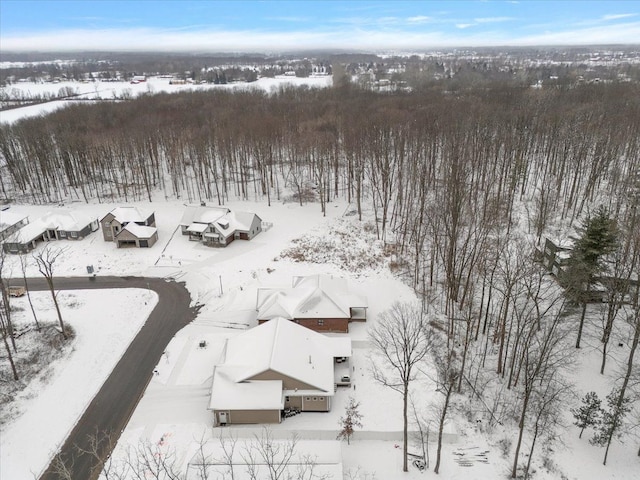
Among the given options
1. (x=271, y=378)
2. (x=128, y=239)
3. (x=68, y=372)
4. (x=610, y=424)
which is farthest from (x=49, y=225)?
(x=610, y=424)

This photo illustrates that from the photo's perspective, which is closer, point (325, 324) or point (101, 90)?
point (325, 324)

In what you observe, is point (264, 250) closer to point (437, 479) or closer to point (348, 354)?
point (348, 354)

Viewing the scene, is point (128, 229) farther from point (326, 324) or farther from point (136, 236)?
point (326, 324)

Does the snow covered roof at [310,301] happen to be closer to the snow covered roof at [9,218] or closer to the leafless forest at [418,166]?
the leafless forest at [418,166]

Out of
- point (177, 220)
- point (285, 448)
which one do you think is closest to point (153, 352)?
point (285, 448)

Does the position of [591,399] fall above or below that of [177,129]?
below

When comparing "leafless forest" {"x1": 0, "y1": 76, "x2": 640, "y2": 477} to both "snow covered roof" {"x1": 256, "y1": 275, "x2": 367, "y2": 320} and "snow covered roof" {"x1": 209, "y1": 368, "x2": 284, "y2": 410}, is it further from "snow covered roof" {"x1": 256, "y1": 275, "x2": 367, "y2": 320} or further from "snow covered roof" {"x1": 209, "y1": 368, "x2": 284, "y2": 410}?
"snow covered roof" {"x1": 209, "y1": 368, "x2": 284, "y2": 410}

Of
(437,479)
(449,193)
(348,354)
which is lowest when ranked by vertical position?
(437,479)
